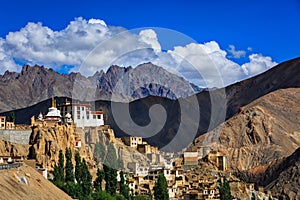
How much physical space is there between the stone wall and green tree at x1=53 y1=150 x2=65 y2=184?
5.46 meters

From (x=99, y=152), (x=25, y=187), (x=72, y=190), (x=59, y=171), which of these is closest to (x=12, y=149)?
(x=59, y=171)

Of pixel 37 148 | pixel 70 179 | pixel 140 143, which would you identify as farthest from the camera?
pixel 140 143

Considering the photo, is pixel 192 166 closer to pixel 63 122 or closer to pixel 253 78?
→ pixel 63 122

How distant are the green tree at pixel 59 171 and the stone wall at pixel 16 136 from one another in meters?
5.46

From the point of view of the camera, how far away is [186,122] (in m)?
136

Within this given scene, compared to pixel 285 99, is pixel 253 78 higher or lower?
higher

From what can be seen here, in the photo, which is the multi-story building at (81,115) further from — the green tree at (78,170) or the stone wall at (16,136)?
the green tree at (78,170)

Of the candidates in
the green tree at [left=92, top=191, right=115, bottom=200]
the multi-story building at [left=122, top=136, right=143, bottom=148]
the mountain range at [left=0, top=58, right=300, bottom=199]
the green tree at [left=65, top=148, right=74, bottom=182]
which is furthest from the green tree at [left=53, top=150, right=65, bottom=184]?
the mountain range at [left=0, top=58, right=300, bottom=199]

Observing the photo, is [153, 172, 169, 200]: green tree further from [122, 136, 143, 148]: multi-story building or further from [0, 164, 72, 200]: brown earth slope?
[122, 136, 143, 148]: multi-story building

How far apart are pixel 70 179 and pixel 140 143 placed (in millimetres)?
25336

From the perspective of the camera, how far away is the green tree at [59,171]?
45.8m

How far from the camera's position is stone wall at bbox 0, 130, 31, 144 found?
52844 mm

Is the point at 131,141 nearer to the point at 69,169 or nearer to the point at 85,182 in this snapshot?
the point at 69,169

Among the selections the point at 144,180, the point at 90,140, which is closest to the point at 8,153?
the point at 90,140
